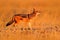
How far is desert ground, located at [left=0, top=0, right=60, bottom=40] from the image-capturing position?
34.5 feet

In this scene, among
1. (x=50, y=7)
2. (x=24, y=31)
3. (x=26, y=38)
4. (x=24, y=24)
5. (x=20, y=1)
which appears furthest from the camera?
(x=20, y=1)

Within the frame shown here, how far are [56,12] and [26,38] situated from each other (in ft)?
16.6

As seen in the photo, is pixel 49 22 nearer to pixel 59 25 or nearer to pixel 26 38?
pixel 59 25

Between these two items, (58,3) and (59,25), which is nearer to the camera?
(59,25)

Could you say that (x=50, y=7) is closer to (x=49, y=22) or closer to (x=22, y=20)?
Result: (x=49, y=22)

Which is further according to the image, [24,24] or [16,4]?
[16,4]

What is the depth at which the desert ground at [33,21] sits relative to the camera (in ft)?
34.5

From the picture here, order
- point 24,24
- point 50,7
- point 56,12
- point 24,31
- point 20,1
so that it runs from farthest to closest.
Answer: point 20,1 → point 50,7 → point 56,12 → point 24,24 → point 24,31

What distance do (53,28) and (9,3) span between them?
251 inches

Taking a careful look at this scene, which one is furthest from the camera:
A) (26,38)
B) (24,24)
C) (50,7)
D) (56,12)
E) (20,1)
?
(20,1)

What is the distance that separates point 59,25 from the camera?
12008 millimetres

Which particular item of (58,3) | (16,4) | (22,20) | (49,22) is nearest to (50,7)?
(58,3)

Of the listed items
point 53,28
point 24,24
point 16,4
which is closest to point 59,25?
point 53,28

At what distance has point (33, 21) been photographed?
12.8 metres
